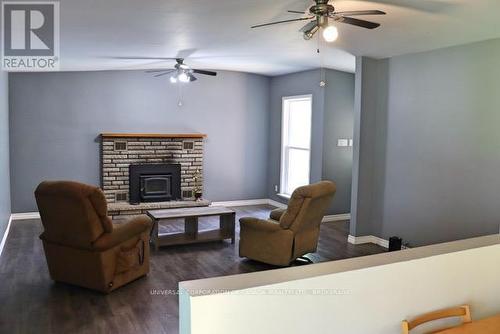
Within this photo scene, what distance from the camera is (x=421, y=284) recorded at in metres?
2.20

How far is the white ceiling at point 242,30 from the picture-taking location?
10.9 ft

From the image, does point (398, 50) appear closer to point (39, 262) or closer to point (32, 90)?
point (39, 262)

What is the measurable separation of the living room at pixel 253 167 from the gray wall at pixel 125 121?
3 cm

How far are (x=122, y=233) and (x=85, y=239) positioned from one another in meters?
0.35

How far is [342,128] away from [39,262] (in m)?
4.81

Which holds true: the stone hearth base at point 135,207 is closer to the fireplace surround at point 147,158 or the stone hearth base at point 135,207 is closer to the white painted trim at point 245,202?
the fireplace surround at point 147,158

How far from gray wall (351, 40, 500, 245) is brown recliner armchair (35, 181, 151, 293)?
3.13 meters

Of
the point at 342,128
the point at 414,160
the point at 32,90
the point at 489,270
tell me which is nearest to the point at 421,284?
the point at 489,270

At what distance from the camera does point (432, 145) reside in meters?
5.11

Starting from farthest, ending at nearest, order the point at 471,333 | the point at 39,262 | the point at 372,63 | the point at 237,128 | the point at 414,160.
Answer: the point at 237,128
the point at 372,63
the point at 414,160
the point at 39,262
the point at 471,333

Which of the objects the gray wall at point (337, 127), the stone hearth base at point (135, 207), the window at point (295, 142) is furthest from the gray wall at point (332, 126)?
the stone hearth base at point (135, 207)

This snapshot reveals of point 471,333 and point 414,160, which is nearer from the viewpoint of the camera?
point 471,333

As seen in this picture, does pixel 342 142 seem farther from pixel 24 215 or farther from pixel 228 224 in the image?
pixel 24 215

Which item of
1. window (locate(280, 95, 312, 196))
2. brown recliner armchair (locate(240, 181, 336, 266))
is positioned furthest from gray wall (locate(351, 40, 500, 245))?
window (locate(280, 95, 312, 196))
